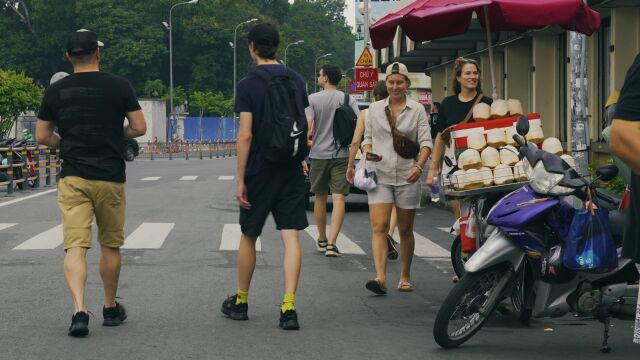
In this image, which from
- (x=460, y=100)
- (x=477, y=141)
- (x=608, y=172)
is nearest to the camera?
(x=608, y=172)

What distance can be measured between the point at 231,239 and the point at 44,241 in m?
2.03

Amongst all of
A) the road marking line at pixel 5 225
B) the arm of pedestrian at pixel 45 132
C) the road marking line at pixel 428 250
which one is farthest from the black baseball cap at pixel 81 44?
the road marking line at pixel 5 225

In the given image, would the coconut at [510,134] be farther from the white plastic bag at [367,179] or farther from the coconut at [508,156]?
the white plastic bag at [367,179]

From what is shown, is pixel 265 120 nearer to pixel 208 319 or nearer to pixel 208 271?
pixel 208 319

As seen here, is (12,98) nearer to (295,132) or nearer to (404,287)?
(404,287)

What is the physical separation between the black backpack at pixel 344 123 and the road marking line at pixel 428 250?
4.33 feet

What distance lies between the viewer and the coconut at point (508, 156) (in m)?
7.39

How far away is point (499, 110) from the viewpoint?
7.91 meters

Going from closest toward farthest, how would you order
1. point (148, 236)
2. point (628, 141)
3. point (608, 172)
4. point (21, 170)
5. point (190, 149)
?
point (628, 141), point (608, 172), point (148, 236), point (21, 170), point (190, 149)

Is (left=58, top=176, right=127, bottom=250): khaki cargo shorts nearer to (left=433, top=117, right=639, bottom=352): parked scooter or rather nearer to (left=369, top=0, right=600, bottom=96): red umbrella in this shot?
(left=433, top=117, right=639, bottom=352): parked scooter

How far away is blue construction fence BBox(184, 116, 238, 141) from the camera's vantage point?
85.3 metres

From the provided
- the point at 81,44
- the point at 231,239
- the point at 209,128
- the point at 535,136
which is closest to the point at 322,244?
the point at 231,239

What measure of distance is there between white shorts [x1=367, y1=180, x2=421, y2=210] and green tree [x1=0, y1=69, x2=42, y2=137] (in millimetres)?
31927

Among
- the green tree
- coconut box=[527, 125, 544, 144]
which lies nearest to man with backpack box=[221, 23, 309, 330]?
coconut box=[527, 125, 544, 144]
